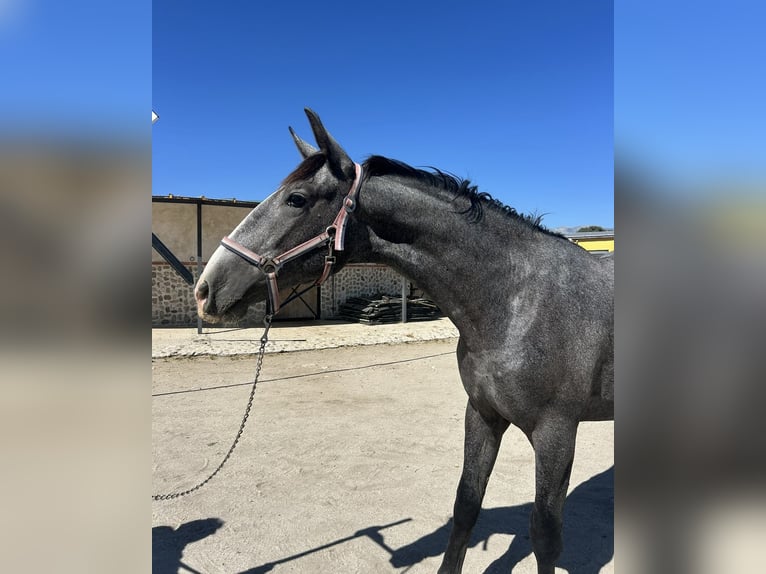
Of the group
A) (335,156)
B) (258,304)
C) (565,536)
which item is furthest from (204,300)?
(258,304)

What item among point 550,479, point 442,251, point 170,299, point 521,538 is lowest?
point 521,538

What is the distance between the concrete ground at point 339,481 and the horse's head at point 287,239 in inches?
71.3

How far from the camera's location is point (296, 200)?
1.91 m

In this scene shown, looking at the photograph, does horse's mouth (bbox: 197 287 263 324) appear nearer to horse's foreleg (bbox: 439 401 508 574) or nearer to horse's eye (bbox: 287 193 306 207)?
horse's eye (bbox: 287 193 306 207)

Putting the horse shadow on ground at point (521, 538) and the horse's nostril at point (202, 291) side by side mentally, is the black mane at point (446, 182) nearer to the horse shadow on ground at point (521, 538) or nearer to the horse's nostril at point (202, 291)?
the horse's nostril at point (202, 291)

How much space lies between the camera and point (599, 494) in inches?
143

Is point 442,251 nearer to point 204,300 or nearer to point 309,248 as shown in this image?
point 309,248

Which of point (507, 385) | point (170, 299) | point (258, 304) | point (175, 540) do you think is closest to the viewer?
point (507, 385)

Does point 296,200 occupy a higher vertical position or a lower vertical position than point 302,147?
lower

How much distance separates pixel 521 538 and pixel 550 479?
1.34 m

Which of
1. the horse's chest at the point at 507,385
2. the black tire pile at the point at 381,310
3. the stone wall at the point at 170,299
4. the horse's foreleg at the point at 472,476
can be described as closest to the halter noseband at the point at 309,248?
the horse's chest at the point at 507,385
